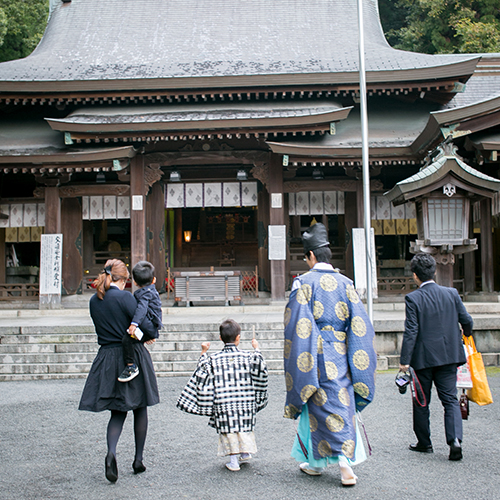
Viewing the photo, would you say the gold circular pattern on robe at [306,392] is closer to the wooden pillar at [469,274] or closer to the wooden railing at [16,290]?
the wooden pillar at [469,274]

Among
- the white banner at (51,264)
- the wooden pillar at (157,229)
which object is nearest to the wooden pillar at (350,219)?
the wooden pillar at (157,229)

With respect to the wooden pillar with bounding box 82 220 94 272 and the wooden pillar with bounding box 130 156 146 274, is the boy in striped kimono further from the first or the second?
the wooden pillar with bounding box 82 220 94 272

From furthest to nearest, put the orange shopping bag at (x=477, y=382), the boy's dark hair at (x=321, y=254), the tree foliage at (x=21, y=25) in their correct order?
the tree foliage at (x=21, y=25) < the orange shopping bag at (x=477, y=382) < the boy's dark hair at (x=321, y=254)

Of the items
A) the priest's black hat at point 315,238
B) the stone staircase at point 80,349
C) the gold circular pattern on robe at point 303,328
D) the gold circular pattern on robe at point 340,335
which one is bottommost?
the stone staircase at point 80,349

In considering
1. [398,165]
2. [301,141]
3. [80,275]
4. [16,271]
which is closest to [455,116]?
[398,165]

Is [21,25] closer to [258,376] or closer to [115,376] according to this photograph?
[115,376]

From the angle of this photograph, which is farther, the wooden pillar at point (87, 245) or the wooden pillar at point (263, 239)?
the wooden pillar at point (87, 245)

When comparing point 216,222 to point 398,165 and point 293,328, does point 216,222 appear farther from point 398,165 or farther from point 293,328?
point 293,328

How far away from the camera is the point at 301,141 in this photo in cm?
1316

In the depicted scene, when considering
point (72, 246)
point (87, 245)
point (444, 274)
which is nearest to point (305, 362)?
point (444, 274)

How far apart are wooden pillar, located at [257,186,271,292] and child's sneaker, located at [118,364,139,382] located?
1023 centimetres

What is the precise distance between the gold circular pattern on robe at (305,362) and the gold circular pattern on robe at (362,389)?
1.25 feet

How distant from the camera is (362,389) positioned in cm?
374

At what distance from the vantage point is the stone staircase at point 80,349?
27.4 feet
